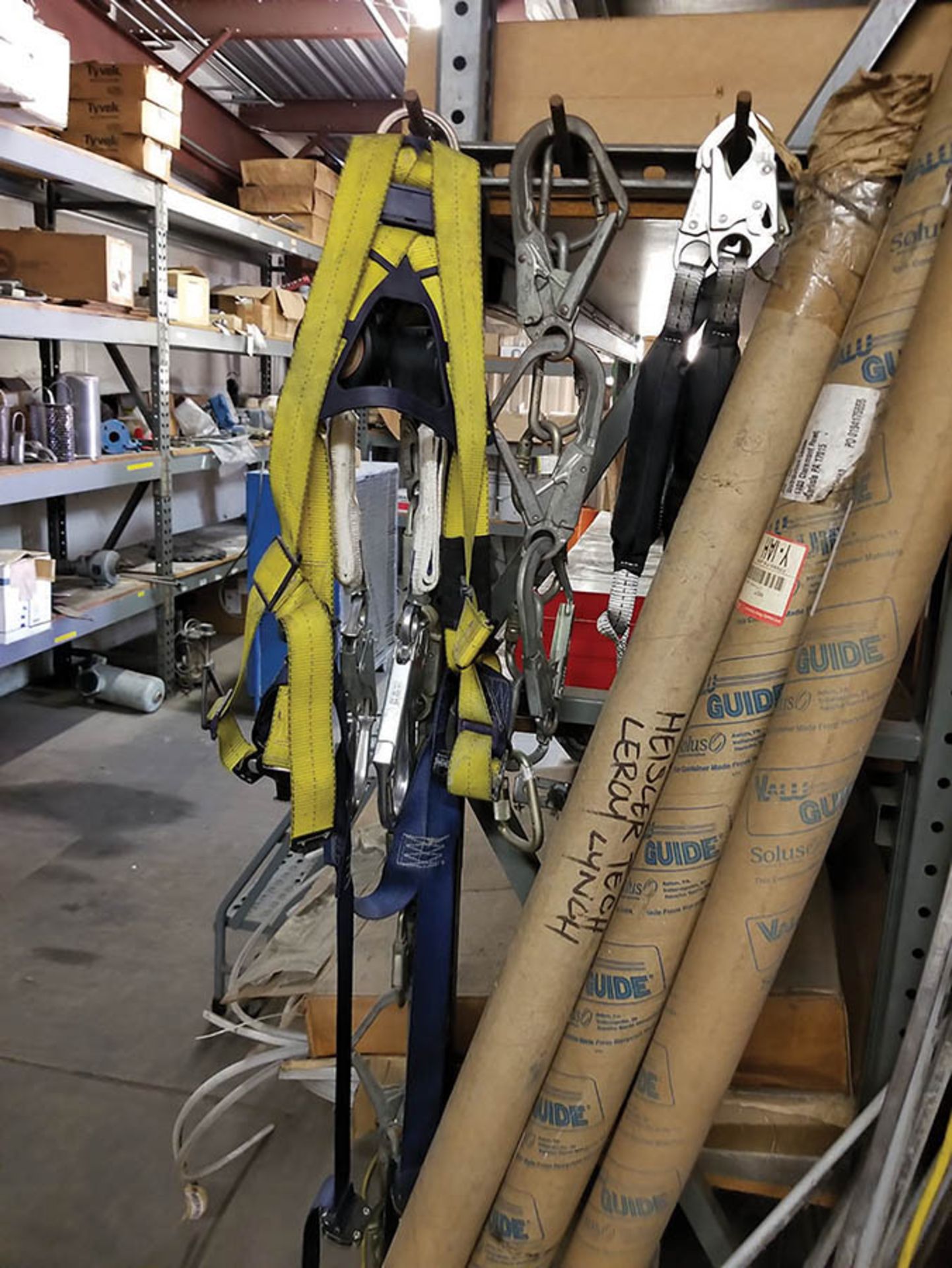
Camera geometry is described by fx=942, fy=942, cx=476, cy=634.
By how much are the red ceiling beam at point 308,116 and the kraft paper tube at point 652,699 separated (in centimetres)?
609

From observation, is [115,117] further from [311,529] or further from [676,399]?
[676,399]

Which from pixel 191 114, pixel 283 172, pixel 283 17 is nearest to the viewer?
pixel 283 17

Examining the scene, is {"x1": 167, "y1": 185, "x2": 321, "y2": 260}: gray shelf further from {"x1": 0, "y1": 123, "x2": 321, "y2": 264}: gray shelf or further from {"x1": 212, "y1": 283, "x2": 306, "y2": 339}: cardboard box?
{"x1": 212, "y1": 283, "x2": 306, "y2": 339}: cardboard box

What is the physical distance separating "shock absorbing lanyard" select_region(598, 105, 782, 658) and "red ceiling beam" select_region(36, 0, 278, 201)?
4306 millimetres

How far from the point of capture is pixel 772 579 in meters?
0.84

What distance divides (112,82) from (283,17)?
154 centimetres

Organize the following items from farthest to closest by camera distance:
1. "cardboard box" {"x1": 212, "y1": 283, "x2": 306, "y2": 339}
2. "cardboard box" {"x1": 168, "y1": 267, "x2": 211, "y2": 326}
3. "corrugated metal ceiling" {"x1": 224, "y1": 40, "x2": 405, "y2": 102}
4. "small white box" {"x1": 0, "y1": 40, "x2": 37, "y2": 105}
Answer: "corrugated metal ceiling" {"x1": 224, "y1": 40, "x2": 405, "y2": 102} → "cardboard box" {"x1": 212, "y1": 283, "x2": 306, "y2": 339} → "cardboard box" {"x1": 168, "y1": 267, "x2": 211, "y2": 326} → "small white box" {"x1": 0, "y1": 40, "x2": 37, "y2": 105}

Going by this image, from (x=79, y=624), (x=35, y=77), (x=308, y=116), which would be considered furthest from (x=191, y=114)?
(x=79, y=624)

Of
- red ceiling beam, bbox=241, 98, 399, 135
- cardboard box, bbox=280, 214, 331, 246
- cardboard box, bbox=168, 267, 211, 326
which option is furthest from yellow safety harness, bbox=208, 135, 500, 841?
red ceiling beam, bbox=241, 98, 399, 135

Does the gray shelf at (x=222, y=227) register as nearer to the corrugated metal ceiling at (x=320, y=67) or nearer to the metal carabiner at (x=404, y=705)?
the corrugated metal ceiling at (x=320, y=67)

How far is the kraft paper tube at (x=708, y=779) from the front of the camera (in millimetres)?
789

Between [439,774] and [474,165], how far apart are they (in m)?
0.58

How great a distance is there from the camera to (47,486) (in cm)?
308

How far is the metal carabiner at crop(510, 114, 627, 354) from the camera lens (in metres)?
0.80
